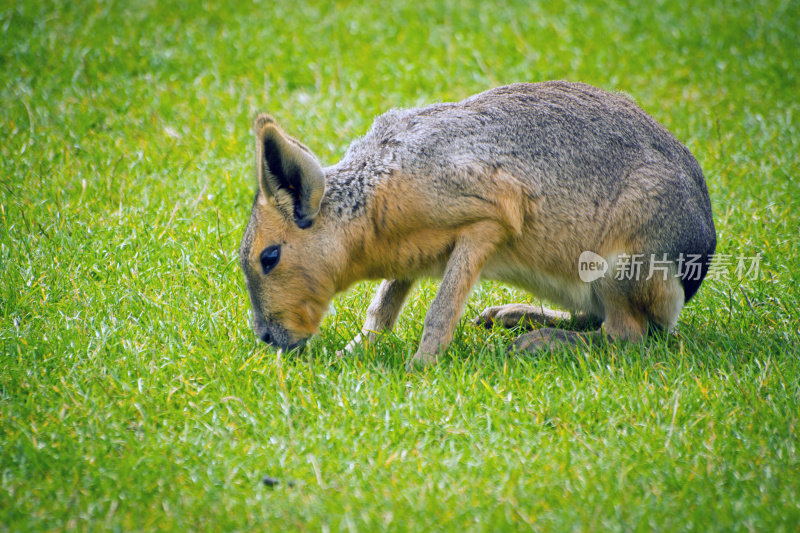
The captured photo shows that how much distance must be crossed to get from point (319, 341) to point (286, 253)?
0.63m

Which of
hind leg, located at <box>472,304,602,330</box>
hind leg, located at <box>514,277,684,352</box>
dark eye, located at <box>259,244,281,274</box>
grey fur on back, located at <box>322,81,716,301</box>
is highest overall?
grey fur on back, located at <box>322,81,716,301</box>

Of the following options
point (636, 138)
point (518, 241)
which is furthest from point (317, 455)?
point (636, 138)

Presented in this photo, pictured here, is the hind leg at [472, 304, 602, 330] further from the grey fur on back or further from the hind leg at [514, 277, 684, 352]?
the grey fur on back

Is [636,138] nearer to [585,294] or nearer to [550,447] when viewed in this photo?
[585,294]

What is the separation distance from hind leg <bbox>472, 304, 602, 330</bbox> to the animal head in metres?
1.15

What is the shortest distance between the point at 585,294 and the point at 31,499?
2.97m

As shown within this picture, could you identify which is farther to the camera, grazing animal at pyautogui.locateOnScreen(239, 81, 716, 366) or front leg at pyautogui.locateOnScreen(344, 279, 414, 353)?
front leg at pyautogui.locateOnScreen(344, 279, 414, 353)

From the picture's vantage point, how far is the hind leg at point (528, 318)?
16.3ft

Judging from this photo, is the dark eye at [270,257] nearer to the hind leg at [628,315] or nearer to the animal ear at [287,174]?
the animal ear at [287,174]

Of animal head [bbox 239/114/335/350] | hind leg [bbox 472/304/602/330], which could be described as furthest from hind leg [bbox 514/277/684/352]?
animal head [bbox 239/114/335/350]

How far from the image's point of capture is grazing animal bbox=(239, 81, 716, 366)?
424 centimetres

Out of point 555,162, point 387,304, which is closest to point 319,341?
point 387,304

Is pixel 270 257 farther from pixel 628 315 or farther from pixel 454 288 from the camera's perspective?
pixel 628 315

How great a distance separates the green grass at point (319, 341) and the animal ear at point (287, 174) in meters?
0.78
